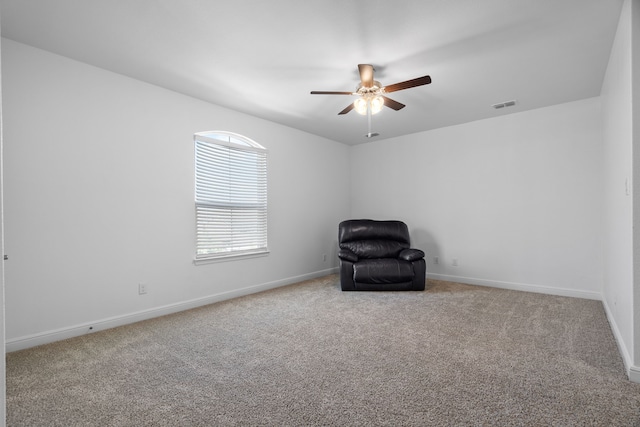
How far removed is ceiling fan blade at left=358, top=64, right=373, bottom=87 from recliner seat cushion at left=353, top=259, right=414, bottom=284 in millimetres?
2508

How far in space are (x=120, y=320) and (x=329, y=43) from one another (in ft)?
10.9


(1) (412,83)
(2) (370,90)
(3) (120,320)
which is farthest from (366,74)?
(3) (120,320)

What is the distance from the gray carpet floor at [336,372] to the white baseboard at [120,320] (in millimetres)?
104

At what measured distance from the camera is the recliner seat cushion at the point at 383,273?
4617 millimetres

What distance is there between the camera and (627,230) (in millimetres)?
2348

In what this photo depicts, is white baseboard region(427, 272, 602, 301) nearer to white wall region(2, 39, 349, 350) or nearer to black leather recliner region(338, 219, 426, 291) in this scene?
black leather recliner region(338, 219, 426, 291)

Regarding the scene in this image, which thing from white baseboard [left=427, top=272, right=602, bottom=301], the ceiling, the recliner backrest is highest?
the ceiling

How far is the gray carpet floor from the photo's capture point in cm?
187

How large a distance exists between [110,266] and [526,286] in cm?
518

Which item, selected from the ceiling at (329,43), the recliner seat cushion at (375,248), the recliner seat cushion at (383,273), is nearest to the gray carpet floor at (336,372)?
the recliner seat cushion at (383,273)

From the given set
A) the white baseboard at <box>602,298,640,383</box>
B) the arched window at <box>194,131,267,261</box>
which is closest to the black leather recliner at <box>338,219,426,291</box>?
the arched window at <box>194,131,267,261</box>

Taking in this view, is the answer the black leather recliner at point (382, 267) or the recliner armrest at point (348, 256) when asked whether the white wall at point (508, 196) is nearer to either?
the black leather recliner at point (382, 267)

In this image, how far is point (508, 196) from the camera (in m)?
4.81

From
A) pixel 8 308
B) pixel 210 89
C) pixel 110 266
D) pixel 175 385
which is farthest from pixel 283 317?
pixel 210 89
